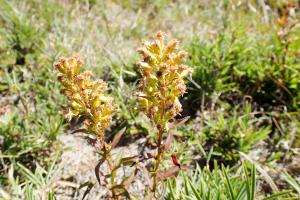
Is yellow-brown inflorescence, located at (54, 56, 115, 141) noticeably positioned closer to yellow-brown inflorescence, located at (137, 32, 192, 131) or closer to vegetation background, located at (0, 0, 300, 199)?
yellow-brown inflorescence, located at (137, 32, 192, 131)

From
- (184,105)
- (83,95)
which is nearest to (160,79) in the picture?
(83,95)

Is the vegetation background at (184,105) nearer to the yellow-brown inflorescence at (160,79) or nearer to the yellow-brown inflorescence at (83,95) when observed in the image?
the yellow-brown inflorescence at (160,79)

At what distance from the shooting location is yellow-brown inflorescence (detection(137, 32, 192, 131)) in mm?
1877

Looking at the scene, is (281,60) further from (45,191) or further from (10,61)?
(10,61)

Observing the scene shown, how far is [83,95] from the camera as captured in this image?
6.29 ft

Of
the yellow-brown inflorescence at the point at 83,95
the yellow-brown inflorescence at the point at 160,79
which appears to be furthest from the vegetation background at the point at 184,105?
the yellow-brown inflorescence at the point at 83,95

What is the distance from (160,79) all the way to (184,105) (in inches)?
57.3

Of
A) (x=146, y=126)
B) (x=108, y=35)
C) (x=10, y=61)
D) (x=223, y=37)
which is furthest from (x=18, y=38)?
(x=223, y=37)

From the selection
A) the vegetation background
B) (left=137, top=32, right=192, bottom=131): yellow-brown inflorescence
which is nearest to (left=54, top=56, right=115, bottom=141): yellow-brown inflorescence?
(left=137, top=32, right=192, bottom=131): yellow-brown inflorescence

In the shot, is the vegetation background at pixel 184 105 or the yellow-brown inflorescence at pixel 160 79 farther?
the vegetation background at pixel 184 105

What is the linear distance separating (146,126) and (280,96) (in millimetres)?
1224

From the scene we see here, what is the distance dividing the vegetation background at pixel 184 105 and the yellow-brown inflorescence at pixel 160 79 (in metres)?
0.29

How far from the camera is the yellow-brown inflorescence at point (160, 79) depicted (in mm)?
1877

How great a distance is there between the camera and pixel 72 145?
10.1 feet
